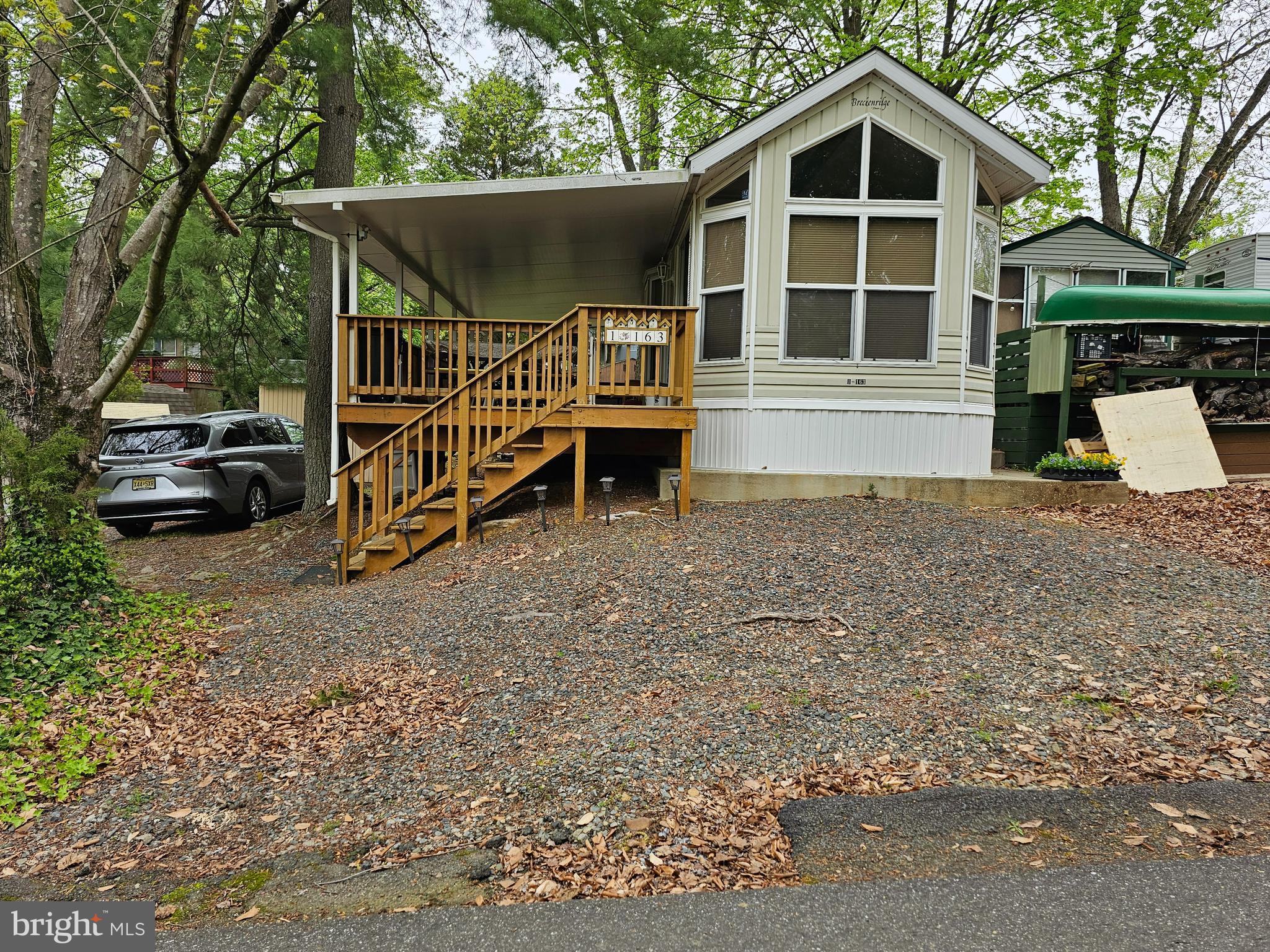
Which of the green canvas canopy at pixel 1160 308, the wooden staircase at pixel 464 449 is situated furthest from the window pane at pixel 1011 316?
the wooden staircase at pixel 464 449

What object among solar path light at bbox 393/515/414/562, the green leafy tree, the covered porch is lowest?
→ solar path light at bbox 393/515/414/562

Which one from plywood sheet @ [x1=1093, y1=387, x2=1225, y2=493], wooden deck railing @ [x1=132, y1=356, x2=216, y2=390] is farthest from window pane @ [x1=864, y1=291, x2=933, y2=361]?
wooden deck railing @ [x1=132, y1=356, x2=216, y2=390]

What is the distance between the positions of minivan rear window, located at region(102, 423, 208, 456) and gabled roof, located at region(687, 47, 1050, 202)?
7.06 m

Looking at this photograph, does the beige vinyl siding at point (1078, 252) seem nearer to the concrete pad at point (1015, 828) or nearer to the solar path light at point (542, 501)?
the solar path light at point (542, 501)

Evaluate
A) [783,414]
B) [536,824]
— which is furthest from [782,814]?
[783,414]

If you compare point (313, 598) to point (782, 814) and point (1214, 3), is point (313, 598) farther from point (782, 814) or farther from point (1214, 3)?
point (1214, 3)

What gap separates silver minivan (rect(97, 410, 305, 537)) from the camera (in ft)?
30.1

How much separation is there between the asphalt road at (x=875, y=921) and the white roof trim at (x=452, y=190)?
6.66 meters

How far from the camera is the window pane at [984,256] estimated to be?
817 centimetres

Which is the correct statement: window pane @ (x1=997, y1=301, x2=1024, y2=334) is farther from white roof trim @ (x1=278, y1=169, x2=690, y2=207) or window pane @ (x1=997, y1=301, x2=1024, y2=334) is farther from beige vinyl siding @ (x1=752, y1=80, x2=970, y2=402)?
white roof trim @ (x1=278, y1=169, x2=690, y2=207)

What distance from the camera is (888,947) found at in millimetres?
2271

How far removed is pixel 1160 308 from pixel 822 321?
4784 millimetres

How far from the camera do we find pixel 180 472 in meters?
9.23

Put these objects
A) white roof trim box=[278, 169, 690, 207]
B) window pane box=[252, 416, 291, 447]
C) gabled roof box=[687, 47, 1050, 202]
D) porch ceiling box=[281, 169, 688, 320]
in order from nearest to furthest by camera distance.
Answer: white roof trim box=[278, 169, 690, 207]
porch ceiling box=[281, 169, 688, 320]
gabled roof box=[687, 47, 1050, 202]
window pane box=[252, 416, 291, 447]
